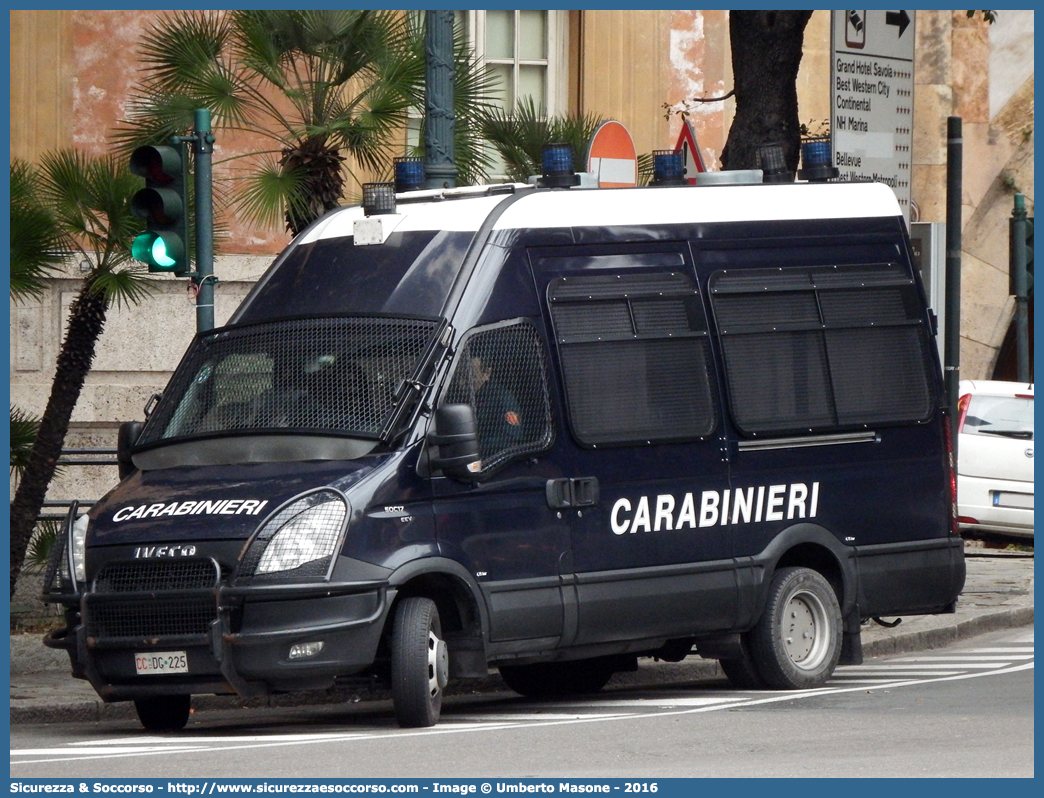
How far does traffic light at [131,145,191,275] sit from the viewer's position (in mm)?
12586

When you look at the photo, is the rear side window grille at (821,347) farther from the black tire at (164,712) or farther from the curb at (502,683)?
the black tire at (164,712)

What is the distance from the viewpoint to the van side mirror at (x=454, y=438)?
33.8 feet

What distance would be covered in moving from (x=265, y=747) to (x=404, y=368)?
2.06 meters

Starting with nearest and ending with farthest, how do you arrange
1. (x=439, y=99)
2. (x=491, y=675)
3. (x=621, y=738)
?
(x=621, y=738)
(x=439, y=99)
(x=491, y=675)

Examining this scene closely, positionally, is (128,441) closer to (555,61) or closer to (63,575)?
(63,575)

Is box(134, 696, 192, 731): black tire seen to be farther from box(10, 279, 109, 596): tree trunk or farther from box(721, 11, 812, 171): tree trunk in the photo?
box(721, 11, 812, 171): tree trunk

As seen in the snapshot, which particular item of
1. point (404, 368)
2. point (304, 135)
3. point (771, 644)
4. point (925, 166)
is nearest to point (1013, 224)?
point (925, 166)

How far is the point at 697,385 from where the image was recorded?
11.7 metres

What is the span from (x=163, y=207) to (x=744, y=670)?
4.37 metres

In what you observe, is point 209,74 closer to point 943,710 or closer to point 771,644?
point 771,644

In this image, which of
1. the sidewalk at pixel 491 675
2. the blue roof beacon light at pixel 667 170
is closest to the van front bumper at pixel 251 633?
the sidewalk at pixel 491 675

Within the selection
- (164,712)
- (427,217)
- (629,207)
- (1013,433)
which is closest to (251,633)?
(164,712)

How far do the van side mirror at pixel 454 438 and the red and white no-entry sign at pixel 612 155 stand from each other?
205 inches

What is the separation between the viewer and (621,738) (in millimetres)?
9688
